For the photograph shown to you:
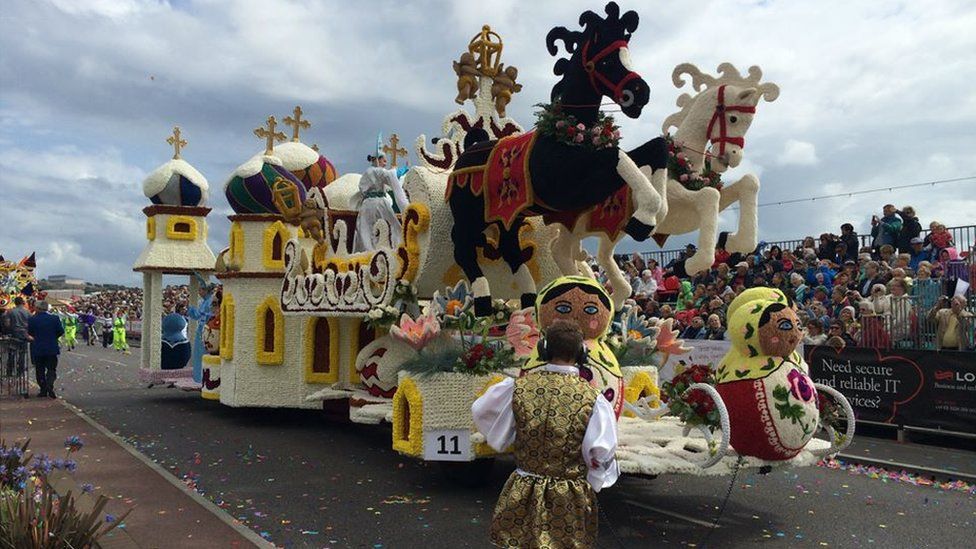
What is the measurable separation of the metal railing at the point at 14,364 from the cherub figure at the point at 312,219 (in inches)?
305

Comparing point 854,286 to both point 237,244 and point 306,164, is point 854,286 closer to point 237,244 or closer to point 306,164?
point 306,164

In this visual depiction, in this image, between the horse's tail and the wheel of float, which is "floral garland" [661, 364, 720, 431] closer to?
the wheel of float

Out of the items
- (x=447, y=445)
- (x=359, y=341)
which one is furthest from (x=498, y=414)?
(x=359, y=341)

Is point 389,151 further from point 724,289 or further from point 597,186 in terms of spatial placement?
point 597,186

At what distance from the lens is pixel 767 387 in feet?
19.2

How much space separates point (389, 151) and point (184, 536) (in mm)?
8958

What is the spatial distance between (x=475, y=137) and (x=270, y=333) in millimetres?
4815

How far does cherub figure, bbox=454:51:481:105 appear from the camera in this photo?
884 centimetres

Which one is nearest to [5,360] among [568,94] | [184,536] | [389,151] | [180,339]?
[180,339]

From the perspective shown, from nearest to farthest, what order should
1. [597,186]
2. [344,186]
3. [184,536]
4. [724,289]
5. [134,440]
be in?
[184,536], [597,186], [134,440], [344,186], [724,289]

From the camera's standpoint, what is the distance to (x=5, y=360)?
15.5 m

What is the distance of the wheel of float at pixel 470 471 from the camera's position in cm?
747

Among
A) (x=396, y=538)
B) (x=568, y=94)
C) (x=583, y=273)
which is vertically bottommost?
(x=396, y=538)

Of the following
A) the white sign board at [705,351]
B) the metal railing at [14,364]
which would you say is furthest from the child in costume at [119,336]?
the white sign board at [705,351]
